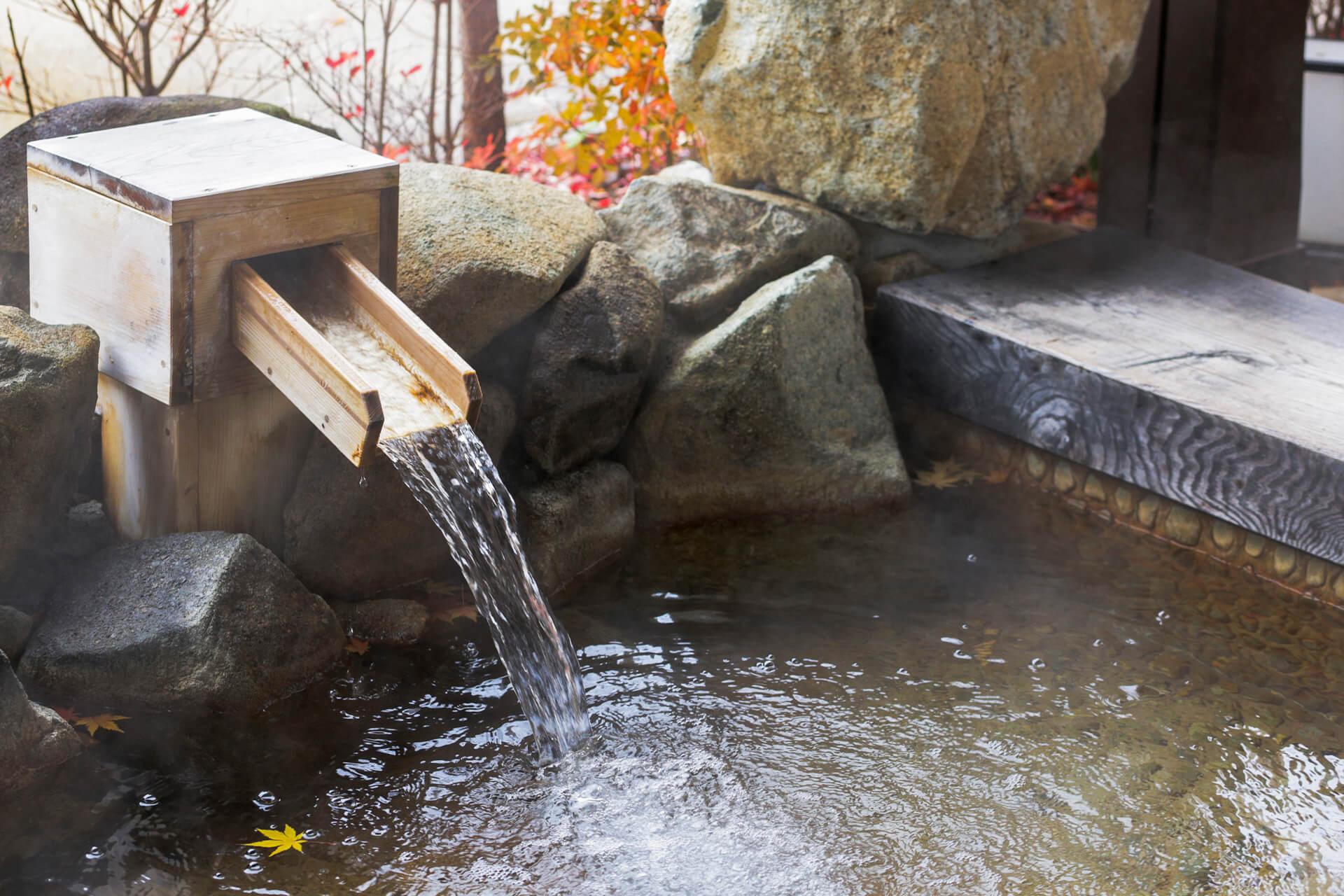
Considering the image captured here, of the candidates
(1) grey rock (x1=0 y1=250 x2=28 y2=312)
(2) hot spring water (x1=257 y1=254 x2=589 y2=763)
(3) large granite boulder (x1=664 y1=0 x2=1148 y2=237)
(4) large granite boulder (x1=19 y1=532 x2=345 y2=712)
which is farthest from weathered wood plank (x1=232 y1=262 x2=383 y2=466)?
(3) large granite boulder (x1=664 y1=0 x2=1148 y2=237)

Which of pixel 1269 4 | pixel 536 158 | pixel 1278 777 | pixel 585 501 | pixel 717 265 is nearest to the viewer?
→ pixel 1278 777

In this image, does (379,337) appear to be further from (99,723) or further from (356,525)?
(99,723)

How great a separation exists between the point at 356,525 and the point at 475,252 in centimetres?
84

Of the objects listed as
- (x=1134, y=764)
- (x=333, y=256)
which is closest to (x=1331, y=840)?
(x=1134, y=764)

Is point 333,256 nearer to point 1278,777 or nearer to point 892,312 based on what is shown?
point 892,312

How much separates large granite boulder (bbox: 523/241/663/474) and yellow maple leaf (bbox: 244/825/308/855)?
55.7 inches

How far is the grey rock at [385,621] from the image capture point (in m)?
3.38

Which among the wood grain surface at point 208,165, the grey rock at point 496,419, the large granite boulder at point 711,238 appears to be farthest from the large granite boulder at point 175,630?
the large granite boulder at point 711,238

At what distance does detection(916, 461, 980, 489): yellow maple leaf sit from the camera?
441cm

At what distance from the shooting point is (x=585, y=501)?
3791 mm

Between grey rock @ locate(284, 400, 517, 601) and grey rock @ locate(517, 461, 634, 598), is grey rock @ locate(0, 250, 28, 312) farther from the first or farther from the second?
grey rock @ locate(517, 461, 634, 598)

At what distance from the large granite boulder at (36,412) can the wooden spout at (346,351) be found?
373 mm

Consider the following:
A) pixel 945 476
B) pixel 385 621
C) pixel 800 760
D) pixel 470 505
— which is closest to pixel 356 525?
pixel 385 621

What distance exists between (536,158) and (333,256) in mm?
3601
